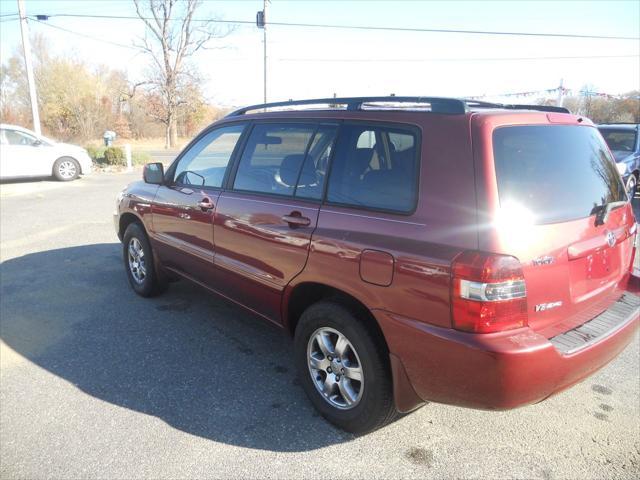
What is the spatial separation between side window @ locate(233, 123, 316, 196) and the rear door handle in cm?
28

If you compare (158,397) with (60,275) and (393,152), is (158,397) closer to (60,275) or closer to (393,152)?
(393,152)

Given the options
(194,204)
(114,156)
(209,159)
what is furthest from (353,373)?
(114,156)

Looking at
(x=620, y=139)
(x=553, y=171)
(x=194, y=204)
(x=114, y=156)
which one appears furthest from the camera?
(x=114, y=156)

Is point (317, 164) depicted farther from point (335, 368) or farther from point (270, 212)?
point (335, 368)

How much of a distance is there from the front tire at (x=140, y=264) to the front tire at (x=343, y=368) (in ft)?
7.33

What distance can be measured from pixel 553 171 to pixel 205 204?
243cm

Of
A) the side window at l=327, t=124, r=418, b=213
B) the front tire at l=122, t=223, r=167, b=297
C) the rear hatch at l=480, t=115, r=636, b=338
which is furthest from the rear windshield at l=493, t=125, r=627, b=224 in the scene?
the front tire at l=122, t=223, r=167, b=297

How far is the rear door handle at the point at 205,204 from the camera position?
11.8 feet

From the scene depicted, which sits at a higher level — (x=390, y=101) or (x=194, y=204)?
(x=390, y=101)

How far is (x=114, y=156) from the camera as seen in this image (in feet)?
57.0

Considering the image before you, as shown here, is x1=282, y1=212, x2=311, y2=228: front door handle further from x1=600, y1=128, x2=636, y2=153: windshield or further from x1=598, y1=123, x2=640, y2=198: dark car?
x1=600, y1=128, x2=636, y2=153: windshield

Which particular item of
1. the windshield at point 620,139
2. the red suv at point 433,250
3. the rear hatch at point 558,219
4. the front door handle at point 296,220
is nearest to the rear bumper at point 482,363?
the red suv at point 433,250

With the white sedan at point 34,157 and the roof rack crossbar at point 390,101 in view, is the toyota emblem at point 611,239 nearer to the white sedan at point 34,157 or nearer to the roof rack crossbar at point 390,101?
the roof rack crossbar at point 390,101

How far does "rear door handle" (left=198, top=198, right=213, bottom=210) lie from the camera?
11.8 feet
